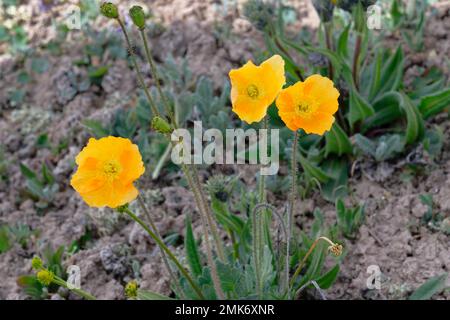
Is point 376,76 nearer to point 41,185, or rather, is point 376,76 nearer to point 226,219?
point 226,219

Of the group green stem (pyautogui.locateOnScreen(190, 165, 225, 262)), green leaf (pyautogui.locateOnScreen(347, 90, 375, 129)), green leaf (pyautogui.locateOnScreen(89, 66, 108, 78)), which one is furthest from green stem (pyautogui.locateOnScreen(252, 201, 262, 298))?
green leaf (pyautogui.locateOnScreen(89, 66, 108, 78))

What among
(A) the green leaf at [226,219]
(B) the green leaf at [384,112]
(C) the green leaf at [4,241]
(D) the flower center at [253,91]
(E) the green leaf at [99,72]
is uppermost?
(D) the flower center at [253,91]

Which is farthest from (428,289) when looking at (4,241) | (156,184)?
(4,241)

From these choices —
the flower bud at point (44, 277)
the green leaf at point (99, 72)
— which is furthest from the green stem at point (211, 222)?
the green leaf at point (99, 72)

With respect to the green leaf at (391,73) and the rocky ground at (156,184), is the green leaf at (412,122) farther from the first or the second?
the green leaf at (391,73)
